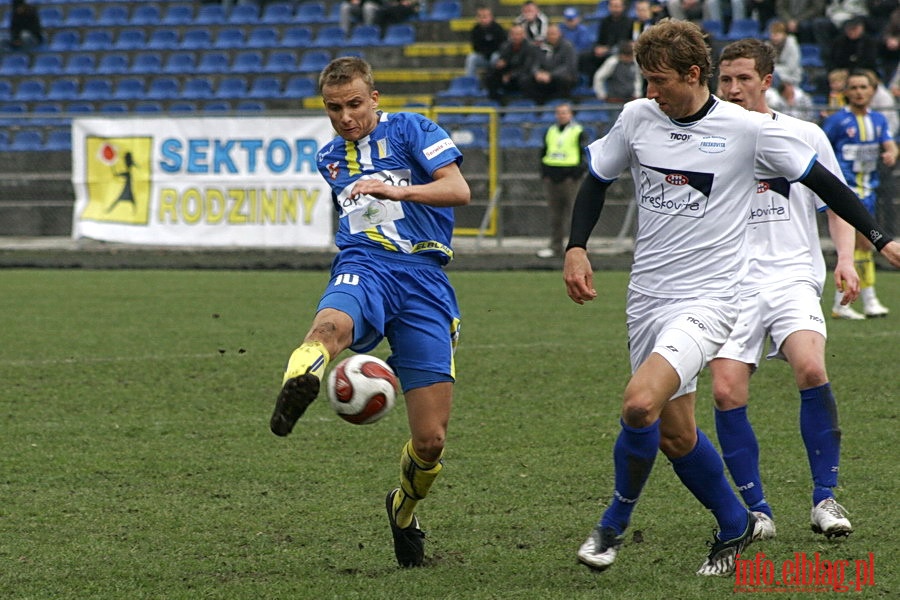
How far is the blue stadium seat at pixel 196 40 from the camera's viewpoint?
26000 millimetres

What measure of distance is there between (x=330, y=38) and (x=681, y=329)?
21.2m

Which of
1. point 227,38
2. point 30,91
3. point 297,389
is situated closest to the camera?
point 297,389

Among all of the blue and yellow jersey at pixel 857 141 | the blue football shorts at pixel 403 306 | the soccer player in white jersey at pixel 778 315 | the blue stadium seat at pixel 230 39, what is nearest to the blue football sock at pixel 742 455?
the soccer player in white jersey at pixel 778 315

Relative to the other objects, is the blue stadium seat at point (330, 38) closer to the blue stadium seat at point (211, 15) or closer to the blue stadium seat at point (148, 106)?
the blue stadium seat at point (211, 15)

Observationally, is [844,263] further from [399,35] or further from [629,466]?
[399,35]

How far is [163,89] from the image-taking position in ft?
82.6

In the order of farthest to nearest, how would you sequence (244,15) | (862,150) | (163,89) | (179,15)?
(179,15), (244,15), (163,89), (862,150)

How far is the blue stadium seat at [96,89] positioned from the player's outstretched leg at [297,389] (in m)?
21.9

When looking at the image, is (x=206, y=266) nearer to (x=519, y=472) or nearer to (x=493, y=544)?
(x=519, y=472)

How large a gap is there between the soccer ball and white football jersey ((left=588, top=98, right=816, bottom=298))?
1017 mm

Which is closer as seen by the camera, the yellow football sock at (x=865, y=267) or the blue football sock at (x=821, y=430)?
the blue football sock at (x=821, y=430)

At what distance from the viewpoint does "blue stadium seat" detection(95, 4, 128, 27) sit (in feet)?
89.5
